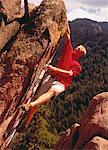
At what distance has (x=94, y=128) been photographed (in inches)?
808

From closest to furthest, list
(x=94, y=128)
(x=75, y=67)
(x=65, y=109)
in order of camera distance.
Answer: (x=75, y=67) → (x=94, y=128) → (x=65, y=109)

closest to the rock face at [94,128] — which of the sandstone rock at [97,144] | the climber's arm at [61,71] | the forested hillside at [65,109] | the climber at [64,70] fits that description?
the sandstone rock at [97,144]

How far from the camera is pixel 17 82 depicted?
1215 centimetres

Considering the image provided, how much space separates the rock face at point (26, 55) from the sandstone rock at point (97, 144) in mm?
6957

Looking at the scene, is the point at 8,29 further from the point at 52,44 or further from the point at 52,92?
the point at 52,92

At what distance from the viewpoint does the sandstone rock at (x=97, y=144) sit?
18641 mm

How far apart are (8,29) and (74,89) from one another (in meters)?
172

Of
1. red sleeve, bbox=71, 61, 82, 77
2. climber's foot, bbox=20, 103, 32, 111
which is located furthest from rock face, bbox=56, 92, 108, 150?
climber's foot, bbox=20, 103, 32, 111

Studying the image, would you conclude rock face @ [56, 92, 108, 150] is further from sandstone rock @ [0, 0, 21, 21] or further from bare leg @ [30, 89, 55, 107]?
sandstone rock @ [0, 0, 21, 21]

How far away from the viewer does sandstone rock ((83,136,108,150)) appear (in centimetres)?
1864

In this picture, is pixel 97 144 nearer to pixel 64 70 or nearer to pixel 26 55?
pixel 64 70

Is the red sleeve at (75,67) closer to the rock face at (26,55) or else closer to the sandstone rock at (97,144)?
the rock face at (26,55)

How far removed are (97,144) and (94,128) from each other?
1779mm

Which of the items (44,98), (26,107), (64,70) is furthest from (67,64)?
(26,107)
